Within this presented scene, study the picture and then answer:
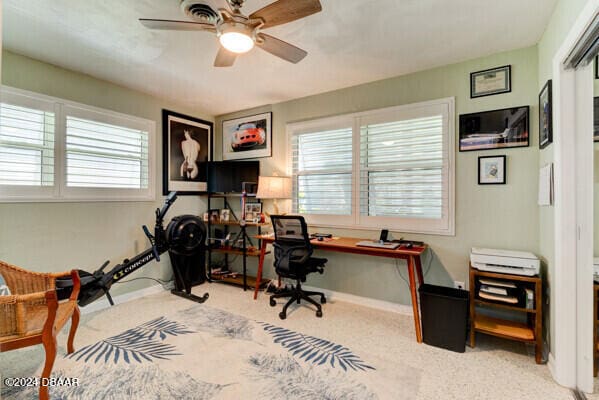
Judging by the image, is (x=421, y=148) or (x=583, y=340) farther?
(x=421, y=148)

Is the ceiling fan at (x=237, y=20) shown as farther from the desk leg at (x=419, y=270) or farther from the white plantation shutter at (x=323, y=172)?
the desk leg at (x=419, y=270)

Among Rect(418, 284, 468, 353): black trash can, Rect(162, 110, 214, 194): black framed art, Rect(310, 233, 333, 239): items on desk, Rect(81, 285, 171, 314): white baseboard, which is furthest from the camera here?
Rect(162, 110, 214, 194): black framed art

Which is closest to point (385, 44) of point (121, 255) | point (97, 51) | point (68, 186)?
point (97, 51)

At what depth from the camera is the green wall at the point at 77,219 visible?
2.85 metres

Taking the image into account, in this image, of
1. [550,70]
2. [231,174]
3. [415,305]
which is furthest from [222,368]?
[550,70]

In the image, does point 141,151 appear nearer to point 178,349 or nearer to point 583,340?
point 178,349

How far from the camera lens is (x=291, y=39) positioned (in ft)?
8.60

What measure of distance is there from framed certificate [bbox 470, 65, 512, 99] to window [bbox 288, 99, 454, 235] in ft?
0.86

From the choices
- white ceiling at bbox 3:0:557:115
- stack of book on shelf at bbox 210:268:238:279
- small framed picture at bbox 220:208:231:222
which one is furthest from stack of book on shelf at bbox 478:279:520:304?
small framed picture at bbox 220:208:231:222

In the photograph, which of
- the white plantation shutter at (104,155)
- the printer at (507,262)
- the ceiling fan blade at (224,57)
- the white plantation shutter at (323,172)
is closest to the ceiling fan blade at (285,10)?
the ceiling fan blade at (224,57)

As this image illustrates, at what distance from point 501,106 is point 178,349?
3507 mm

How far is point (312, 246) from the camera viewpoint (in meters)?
3.27

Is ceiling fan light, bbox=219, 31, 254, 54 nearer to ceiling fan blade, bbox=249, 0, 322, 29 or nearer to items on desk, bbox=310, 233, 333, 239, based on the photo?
ceiling fan blade, bbox=249, 0, 322, 29

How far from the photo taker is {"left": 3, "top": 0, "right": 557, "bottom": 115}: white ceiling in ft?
7.30
